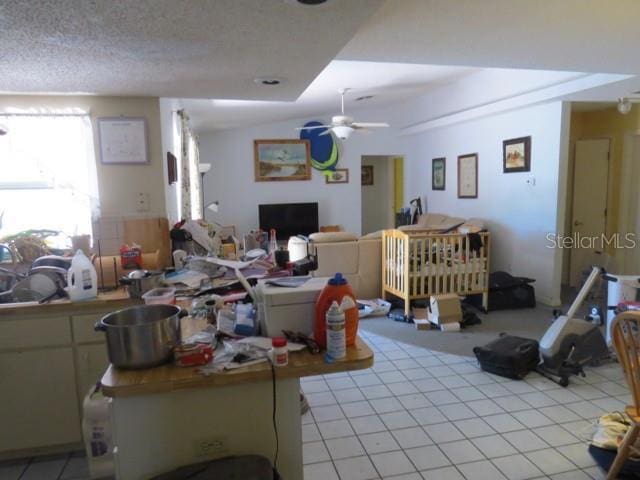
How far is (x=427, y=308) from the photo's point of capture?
4.24 m

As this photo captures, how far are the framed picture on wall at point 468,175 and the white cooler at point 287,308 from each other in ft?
16.3

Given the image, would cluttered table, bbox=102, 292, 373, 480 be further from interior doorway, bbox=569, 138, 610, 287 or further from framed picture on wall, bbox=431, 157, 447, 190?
framed picture on wall, bbox=431, 157, 447, 190

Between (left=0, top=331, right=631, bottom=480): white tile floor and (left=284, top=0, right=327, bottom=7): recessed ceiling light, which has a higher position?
(left=284, top=0, right=327, bottom=7): recessed ceiling light

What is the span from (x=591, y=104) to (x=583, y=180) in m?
0.98

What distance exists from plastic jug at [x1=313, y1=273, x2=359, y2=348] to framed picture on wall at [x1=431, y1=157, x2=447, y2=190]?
569cm

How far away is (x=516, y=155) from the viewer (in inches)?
199

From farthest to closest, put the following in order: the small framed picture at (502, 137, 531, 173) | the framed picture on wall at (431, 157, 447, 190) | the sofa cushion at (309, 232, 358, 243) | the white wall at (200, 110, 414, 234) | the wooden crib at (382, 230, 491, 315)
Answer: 1. the white wall at (200, 110, 414, 234)
2. the framed picture on wall at (431, 157, 447, 190)
3. the small framed picture at (502, 137, 531, 173)
4. the sofa cushion at (309, 232, 358, 243)
5. the wooden crib at (382, 230, 491, 315)

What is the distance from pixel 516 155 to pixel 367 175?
4357mm

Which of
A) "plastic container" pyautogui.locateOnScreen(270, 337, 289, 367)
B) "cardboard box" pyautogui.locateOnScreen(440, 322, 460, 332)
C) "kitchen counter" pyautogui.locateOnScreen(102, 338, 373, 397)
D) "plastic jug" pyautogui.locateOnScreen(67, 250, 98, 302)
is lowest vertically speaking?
"cardboard box" pyautogui.locateOnScreen(440, 322, 460, 332)

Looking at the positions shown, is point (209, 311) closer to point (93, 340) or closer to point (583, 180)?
point (93, 340)

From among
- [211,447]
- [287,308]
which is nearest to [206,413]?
[211,447]

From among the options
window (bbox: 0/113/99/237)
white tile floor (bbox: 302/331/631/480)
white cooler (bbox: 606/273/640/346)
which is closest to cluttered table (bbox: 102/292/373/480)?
white tile floor (bbox: 302/331/631/480)

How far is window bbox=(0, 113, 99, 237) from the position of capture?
267 centimetres

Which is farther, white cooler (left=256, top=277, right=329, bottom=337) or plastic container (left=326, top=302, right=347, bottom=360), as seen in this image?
white cooler (left=256, top=277, right=329, bottom=337)
